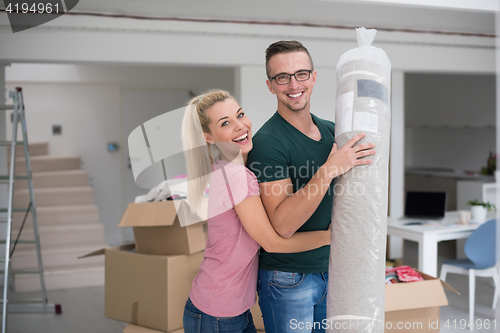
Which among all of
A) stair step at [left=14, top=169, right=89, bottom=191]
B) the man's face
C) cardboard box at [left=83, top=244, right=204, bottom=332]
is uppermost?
the man's face

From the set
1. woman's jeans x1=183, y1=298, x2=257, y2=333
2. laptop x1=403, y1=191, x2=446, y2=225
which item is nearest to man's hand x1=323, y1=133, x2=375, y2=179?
Answer: woman's jeans x1=183, y1=298, x2=257, y2=333

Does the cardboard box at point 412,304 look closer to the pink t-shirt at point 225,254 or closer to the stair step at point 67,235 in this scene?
the pink t-shirt at point 225,254

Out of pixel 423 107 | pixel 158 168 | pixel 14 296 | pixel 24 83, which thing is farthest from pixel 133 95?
pixel 423 107

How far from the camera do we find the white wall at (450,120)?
6914 mm

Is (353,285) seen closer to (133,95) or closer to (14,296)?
(14,296)

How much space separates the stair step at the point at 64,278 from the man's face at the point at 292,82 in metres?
3.61

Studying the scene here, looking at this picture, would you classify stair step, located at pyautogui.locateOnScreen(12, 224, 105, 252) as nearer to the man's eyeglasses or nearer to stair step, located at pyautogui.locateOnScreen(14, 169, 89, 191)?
stair step, located at pyautogui.locateOnScreen(14, 169, 89, 191)

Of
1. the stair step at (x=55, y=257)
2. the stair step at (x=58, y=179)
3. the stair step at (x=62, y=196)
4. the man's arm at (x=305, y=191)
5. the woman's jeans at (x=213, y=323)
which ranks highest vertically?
the man's arm at (x=305, y=191)

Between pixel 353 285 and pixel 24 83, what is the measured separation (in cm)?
586

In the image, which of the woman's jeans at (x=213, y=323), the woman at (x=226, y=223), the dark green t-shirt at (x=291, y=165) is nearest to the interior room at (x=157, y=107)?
the woman at (x=226, y=223)

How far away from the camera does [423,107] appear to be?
817cm

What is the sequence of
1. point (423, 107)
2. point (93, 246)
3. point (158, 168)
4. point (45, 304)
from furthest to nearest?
point (423, 107) → point (93, 246) → point (45, 304) → point (158, 168)

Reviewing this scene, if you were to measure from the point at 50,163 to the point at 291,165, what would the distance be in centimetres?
490

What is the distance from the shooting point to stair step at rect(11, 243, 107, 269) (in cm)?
443
